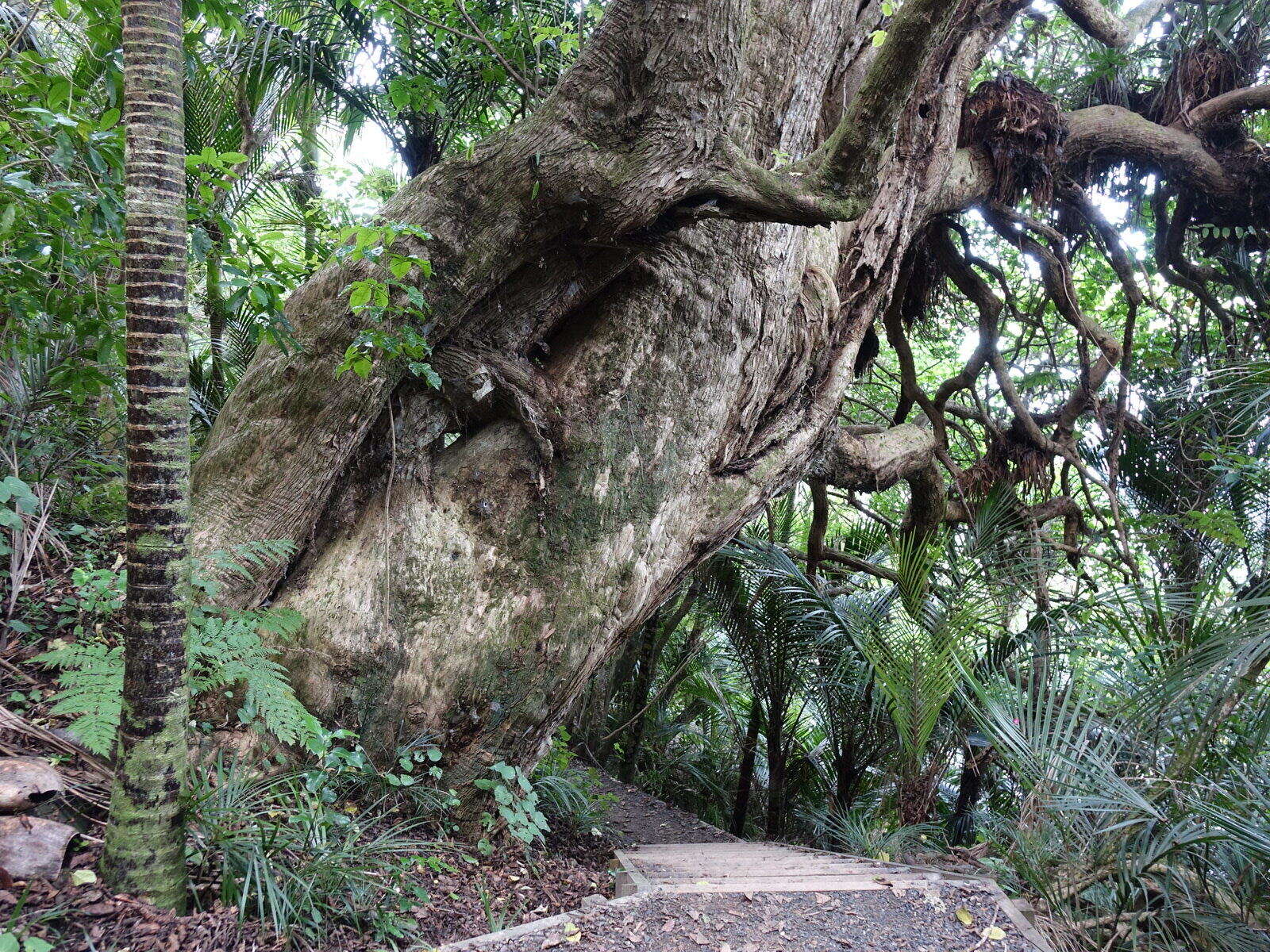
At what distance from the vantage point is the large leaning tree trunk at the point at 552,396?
2.93m

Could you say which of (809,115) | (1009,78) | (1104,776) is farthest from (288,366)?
(1009,78)

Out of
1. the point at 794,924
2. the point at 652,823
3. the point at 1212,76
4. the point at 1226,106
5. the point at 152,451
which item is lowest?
the point at 652,823

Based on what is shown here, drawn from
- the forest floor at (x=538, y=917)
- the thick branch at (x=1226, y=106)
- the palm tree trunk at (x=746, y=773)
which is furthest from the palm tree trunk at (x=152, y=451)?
the thick branch at (x=1226, y=106)

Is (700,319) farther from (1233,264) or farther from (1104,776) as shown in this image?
(1233,264)

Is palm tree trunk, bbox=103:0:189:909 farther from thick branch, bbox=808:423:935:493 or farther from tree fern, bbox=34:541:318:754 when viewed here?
thick branch, bbox=808:423:935:493

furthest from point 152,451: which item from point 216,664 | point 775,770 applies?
point 775,770

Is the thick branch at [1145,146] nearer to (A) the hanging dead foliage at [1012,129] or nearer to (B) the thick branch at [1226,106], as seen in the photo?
(B) the thick branch at [1226,106]

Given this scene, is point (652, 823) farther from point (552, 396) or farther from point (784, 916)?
point (552, 396)

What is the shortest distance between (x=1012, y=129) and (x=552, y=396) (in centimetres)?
398

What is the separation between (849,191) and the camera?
280 cm

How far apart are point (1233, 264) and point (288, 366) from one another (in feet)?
22.1

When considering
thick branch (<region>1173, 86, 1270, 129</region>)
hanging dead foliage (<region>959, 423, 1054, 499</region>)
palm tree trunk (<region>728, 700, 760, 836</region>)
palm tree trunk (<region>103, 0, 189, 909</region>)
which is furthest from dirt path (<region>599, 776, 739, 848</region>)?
thick branch (<region>1173, 86, 1270, 129</region>)

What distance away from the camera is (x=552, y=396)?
338 cm

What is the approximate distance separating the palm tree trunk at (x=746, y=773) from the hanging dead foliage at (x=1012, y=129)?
4.11 meters
